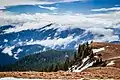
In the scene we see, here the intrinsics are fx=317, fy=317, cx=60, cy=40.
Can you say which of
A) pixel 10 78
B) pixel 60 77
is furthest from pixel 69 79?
pixel 10 78

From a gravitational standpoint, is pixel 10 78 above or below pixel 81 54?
above

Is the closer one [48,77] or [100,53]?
[48,77]

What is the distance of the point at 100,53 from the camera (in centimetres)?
13838

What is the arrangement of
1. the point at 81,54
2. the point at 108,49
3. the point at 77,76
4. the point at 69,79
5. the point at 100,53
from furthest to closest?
the point at 81,54
the point at 108,49
the point at 100,53
the point at 77,76
the point at 69,79

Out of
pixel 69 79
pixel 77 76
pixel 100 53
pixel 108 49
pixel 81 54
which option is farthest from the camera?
pixel 81 54

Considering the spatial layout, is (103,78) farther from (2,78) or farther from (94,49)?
(94,49)

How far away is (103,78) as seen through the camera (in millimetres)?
29641

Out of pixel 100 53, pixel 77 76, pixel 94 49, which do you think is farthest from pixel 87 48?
pixel 77 76

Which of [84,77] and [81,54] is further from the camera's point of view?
[81,54]

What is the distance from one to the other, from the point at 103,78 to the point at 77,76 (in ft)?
8.37

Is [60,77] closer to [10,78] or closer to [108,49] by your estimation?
[10,78]

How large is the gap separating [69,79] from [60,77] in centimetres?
136

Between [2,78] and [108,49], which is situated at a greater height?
[2,78]

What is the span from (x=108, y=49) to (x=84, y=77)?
12095cm
